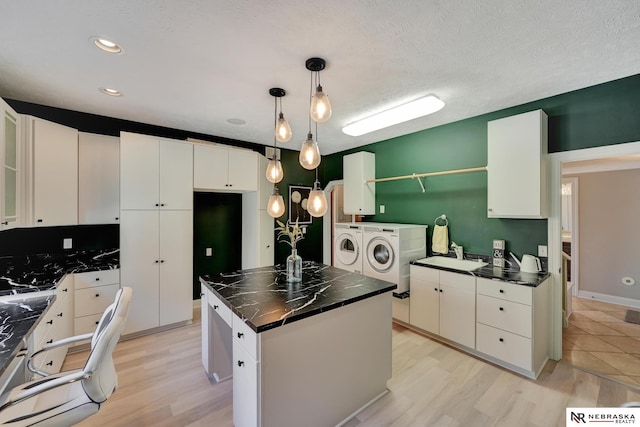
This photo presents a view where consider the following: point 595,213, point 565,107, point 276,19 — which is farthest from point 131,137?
point 595,213

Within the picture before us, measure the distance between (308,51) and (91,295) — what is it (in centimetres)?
A: 322

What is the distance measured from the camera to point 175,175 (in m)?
3.19

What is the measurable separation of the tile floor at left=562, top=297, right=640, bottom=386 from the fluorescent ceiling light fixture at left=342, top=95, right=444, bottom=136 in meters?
2.80

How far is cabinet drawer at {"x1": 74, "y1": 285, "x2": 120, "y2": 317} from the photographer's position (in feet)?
8.68

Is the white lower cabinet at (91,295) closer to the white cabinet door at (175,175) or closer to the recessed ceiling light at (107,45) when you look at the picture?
the white cabinet door at (175,175)

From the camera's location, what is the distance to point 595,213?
4.04 meters

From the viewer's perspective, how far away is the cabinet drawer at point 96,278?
104 inches

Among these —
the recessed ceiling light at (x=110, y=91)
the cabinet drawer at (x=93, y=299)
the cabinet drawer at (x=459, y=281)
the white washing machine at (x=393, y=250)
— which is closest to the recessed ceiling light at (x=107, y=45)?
the recessed ceiling light at (x=110, y=91)

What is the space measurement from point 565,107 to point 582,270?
327cm

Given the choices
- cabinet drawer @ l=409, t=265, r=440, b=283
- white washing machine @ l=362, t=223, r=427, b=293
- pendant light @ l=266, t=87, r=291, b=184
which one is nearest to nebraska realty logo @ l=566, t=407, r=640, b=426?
cabinet drawer @ l=409, t=265, r=440, b=283

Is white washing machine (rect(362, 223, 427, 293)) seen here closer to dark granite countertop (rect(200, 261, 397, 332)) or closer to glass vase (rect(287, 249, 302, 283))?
dark granite countertop (rect(200, 261, 397, 332))

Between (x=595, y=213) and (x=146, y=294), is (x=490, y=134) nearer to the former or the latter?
(x=595, y=213)

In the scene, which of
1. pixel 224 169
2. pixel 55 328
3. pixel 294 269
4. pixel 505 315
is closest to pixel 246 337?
pixel 294 269

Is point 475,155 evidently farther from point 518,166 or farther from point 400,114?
point 400,114
